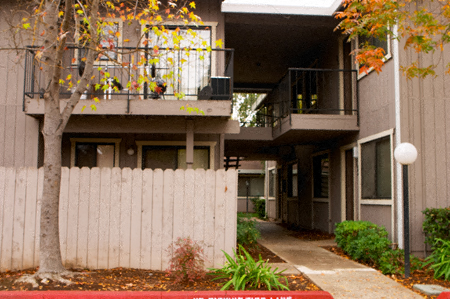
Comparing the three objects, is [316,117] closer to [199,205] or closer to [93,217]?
[199,205]

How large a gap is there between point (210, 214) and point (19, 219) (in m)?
2.82

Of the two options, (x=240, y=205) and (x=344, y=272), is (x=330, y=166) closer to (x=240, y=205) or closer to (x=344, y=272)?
(x=344, y=272)

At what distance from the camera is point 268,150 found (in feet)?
52.6

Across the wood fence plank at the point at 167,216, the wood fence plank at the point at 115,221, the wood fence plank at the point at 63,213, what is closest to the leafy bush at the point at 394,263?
the wood fence plank at the point at 167,216

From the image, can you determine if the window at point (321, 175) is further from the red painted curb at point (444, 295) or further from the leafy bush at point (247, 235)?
the red painted curb at point (444, 295)

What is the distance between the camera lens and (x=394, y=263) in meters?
6.62

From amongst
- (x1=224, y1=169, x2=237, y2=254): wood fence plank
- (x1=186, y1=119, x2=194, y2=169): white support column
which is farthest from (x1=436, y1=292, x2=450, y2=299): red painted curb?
(x1=186, y1=119, x2=194, y2=169): white support column

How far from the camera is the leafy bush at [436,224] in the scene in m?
6.83

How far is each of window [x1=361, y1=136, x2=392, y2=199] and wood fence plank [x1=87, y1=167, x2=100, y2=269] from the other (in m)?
5.47

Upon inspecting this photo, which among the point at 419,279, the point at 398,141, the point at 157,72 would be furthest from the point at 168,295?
the point at 157,72

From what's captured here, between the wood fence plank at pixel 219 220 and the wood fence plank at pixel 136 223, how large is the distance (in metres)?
1.12

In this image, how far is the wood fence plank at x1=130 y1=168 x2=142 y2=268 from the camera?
20.3ft

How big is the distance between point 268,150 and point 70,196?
1064 centimetres

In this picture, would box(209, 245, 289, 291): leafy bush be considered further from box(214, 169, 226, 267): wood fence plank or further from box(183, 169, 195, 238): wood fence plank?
box(183, 169, 195, 238): wood fence plank
